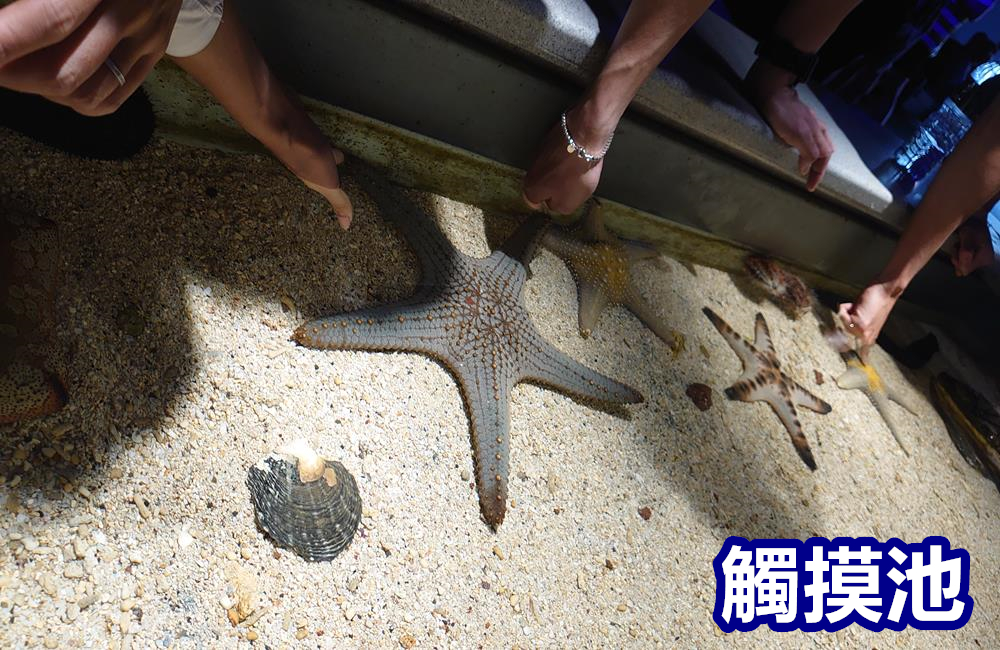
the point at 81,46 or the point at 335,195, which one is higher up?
the point at 81,46

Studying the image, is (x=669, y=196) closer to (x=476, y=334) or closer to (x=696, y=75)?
(x=696, y=75)

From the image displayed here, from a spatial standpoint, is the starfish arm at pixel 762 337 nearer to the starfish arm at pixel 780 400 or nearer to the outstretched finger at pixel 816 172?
the starfish arm at pixel 780 400

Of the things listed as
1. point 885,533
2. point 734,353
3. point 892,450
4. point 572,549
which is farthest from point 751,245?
point 572,549

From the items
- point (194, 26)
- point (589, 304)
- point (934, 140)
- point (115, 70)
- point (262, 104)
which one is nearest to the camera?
point (115, 70)

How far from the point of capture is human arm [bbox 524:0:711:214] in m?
1.63

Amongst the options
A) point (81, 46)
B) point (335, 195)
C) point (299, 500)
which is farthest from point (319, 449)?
point (81, 46)

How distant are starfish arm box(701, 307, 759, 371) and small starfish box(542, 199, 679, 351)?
1.02 feet

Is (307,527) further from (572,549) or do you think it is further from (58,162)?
(58,162)

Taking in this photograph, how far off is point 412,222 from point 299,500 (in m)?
0.93

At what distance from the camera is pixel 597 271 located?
2.20 meters

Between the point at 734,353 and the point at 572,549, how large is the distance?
1.25m

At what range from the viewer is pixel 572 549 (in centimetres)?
167

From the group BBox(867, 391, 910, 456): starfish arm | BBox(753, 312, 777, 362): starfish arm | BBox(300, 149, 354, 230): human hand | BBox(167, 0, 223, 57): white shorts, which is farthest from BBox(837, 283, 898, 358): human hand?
BBox(167, 0, 223, 57): white shorts

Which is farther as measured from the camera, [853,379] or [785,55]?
[853,379]
